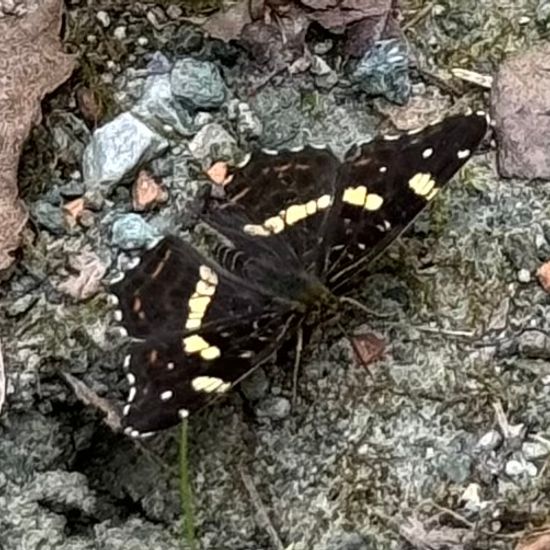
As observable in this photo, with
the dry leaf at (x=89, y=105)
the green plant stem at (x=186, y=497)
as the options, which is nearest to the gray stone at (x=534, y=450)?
the green plant stem at (x=186, y=497)

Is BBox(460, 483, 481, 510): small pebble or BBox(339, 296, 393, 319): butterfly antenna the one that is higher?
BBox(339, 296, 393, 319): butterfly antenna

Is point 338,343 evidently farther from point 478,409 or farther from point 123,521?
point 123,521

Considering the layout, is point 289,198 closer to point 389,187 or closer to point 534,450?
point 389,187

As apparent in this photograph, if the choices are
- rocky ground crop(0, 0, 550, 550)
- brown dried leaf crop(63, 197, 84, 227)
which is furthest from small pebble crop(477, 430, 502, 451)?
brown dried leaf crop(63, 197, 84, 227)

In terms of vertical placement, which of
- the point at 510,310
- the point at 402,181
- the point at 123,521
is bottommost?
the point at 123,521

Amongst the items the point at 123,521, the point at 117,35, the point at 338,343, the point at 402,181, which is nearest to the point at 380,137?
the point at 402,181

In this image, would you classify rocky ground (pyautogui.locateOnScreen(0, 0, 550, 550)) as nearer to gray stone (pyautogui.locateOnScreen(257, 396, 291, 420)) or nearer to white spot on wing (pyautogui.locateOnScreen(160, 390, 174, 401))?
gray stone (pyautogui.locateOnScreen(257, 396, 291, 420))
